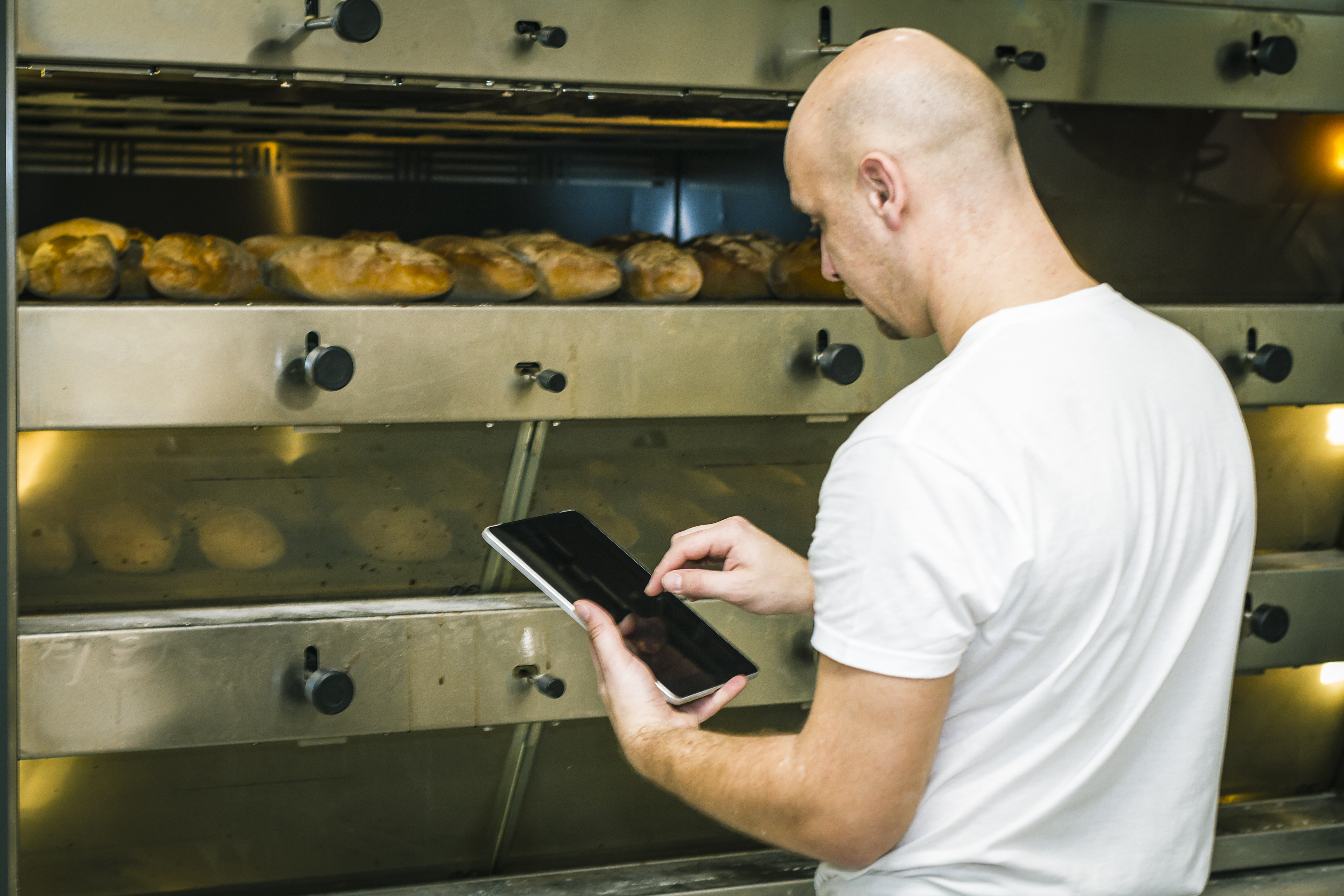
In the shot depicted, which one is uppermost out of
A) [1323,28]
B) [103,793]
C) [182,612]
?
[1323,28]

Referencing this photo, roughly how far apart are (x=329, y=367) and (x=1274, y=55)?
1349 millimetres

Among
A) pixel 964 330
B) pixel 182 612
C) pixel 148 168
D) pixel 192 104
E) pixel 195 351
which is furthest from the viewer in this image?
pixel 148 168

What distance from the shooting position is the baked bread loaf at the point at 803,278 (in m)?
1.62

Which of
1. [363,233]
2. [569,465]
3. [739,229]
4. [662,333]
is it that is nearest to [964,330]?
[662,333]

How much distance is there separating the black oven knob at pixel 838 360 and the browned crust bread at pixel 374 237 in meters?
0.55

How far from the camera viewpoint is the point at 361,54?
1.29 meters

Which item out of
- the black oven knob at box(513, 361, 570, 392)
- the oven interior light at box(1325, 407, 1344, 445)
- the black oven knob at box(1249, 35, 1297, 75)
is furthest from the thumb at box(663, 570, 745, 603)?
the oven interior light at box(1325, 407, 1344, 445)

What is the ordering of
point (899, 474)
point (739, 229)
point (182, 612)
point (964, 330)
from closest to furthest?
point (899, 474) < point (964, 330) < point (182, 612) < point (739, 229)

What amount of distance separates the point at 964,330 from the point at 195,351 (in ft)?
2.79

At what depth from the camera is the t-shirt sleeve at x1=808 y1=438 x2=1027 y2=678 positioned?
670 mm

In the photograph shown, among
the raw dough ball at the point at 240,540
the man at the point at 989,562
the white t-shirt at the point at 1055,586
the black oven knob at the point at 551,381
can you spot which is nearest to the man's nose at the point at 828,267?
the man at the point at 989,562

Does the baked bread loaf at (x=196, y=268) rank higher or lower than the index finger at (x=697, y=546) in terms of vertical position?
higher

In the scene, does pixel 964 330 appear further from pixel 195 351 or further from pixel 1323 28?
pixel 1323 28

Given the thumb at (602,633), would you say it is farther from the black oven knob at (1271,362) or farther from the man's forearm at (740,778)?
the black oven knob at (1271,362)
